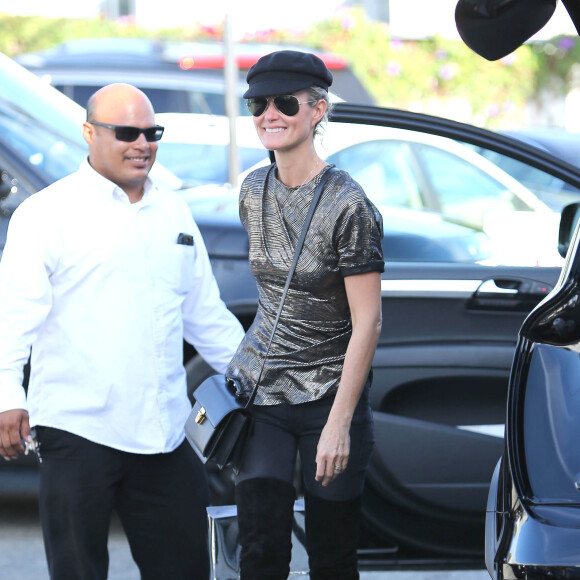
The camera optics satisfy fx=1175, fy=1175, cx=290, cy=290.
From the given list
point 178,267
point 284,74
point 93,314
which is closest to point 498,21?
point 284,74

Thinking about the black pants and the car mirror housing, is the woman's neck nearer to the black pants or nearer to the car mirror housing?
the car mirror housing

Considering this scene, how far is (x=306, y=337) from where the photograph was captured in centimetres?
279

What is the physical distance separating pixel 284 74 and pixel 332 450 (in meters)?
0.88

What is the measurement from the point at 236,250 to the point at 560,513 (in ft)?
6.12

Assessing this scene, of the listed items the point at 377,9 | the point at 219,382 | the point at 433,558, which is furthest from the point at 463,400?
the point at 377,9

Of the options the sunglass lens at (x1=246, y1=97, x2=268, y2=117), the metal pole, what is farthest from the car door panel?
the metal pole

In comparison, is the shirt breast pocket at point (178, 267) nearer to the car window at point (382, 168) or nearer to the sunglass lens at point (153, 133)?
the sunglass lens at point (153, 133)

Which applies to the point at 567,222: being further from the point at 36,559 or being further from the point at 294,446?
the point at 36,559

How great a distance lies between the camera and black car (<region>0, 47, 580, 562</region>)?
3576 millimetres

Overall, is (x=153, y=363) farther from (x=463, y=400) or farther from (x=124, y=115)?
(x=463, y=400)

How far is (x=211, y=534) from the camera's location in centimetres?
330

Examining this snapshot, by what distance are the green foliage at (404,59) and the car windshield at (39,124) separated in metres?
11.0

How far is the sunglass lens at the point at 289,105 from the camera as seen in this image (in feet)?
9.00

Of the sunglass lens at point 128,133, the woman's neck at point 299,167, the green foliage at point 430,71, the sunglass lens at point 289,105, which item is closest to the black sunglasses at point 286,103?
the sunglass lens at point 289,105
